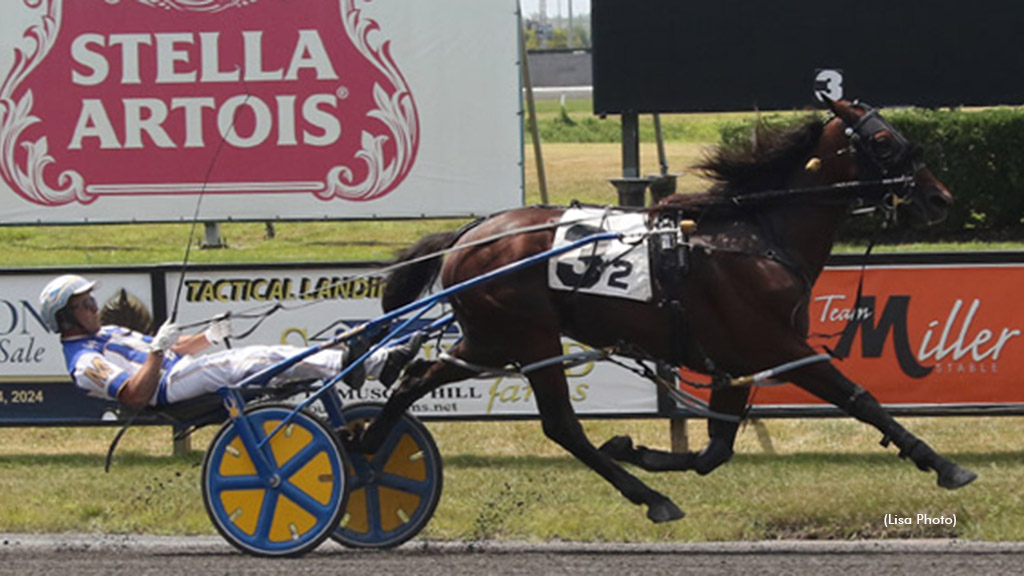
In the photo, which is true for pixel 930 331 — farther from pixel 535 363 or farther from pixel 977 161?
pixel 977 161

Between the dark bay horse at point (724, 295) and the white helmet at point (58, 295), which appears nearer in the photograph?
the dark bay horse at point (724, 295)

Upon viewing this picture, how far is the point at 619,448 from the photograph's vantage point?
6.46 m

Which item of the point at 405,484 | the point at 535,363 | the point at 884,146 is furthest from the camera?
the point at 405,484

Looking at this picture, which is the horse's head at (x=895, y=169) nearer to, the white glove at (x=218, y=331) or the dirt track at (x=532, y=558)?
the dirt track at (x=532, y=558)

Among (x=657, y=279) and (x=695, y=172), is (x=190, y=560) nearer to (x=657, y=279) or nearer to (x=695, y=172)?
(x=657, y=279)

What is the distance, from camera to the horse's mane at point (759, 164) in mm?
6410

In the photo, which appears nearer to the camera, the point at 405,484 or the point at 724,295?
the point at 724,295

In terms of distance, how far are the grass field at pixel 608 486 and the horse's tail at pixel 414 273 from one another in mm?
1043

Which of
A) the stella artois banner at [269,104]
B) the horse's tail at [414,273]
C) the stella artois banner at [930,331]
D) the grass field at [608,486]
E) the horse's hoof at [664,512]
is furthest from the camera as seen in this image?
the stella artois banner at [269,104]

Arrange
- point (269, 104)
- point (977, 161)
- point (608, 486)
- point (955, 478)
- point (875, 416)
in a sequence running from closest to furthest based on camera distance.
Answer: point (955, 478) → point (875, 416) → point (608, 486) → point (269, 104) → point (977, 161)

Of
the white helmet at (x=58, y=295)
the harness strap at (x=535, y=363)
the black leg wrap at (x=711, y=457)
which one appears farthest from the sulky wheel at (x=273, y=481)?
the black leg wrap at (x=711, y=457)

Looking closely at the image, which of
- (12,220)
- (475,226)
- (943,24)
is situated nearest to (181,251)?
(12,220)

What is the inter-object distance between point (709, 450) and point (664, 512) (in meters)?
0.33

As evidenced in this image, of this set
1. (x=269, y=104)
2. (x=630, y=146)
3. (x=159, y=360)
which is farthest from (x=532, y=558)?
(x=269, y=104)
